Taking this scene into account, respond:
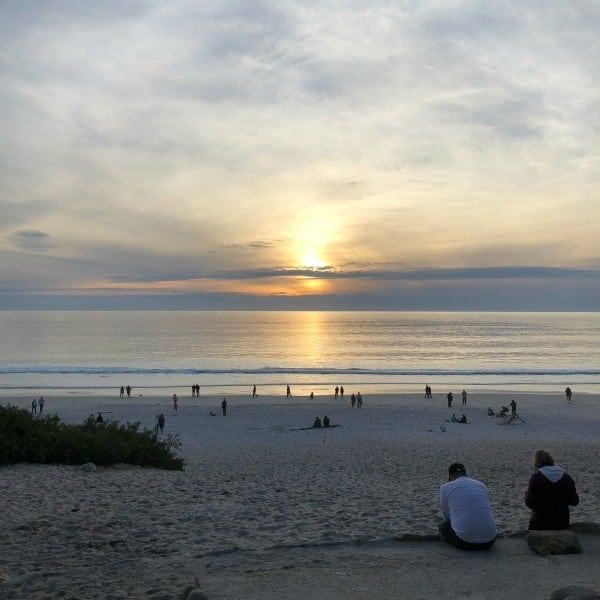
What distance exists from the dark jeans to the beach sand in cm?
11

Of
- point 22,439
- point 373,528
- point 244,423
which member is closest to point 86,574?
point 373,528

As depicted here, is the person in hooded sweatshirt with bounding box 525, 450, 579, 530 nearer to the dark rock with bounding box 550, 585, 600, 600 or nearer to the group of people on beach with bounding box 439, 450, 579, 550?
the group of people on beach with bounding box 439, 450, 579, 550

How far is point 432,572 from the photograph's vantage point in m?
6.15

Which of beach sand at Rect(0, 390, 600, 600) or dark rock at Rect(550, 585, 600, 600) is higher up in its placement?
dark rock at Rect(550, 585, 600, 600)

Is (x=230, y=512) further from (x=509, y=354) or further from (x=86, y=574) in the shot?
(x=509, y=354)

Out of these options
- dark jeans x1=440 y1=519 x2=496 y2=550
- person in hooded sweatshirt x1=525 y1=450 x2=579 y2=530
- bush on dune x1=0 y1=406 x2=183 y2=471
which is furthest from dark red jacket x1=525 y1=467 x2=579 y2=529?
bush on dune x1=0 y1=406 x2=183 y2=471

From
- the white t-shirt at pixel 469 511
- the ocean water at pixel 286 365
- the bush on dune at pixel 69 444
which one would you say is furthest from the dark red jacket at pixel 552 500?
the ocean water at pixel 286 365

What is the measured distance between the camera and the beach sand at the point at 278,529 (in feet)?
19.4

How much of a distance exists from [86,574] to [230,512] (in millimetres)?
3524

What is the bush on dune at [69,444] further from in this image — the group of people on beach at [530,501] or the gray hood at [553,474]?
the gray hood at [553,474]

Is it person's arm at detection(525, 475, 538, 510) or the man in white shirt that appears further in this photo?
person's arm at detection(525, 475, 538, 510)

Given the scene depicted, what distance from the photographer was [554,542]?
6.69 m

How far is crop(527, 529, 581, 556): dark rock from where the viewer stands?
664 centimetres

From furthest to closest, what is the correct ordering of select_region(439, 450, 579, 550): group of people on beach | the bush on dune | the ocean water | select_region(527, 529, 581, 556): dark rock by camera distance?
the ocean water, the bush on dune, select_region(439, 450, 579, 550): group of people on beach, select_region(527, 529, 581, 556): dark rock
